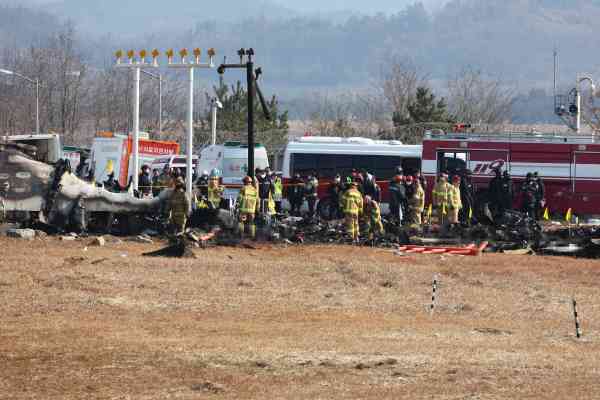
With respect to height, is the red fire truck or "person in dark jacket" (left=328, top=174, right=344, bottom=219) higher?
the red fire truck

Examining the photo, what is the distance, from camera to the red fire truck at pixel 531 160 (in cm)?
3562

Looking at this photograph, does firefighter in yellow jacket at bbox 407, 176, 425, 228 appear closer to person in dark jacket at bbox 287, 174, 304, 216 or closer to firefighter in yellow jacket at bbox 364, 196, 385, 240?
firefighter in yellow jacket at bbox 364, 196, 385, 240

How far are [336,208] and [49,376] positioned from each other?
21.7 metres

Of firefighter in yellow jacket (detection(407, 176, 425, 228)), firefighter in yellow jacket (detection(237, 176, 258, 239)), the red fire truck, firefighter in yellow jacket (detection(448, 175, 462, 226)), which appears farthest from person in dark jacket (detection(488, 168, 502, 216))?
firefighter in yellow jacket (detection(237, 176, 258, 239))

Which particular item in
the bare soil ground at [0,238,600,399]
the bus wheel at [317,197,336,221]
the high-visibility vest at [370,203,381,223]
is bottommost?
the bare soil ground at [0,238,600,399]

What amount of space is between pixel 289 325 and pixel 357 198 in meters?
11.3

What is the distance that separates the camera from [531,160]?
3609cm

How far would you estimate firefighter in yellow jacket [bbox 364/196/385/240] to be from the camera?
2916cm

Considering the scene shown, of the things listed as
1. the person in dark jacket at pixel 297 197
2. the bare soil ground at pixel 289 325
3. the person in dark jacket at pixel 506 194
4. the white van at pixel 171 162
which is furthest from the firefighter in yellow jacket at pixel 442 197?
the white van at pixel 171 162

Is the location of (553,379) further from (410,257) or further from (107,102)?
(107,102)

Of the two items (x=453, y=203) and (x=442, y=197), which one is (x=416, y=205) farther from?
(x=453, y=203)

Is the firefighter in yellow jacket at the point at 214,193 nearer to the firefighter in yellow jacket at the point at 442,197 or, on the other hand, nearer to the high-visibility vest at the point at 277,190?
the high-visibility vest at the point at 277,190

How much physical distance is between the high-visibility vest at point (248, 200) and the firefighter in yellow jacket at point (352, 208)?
2.28 metres

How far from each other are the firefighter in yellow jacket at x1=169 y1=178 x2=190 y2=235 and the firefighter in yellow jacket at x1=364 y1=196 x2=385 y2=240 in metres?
4.79
